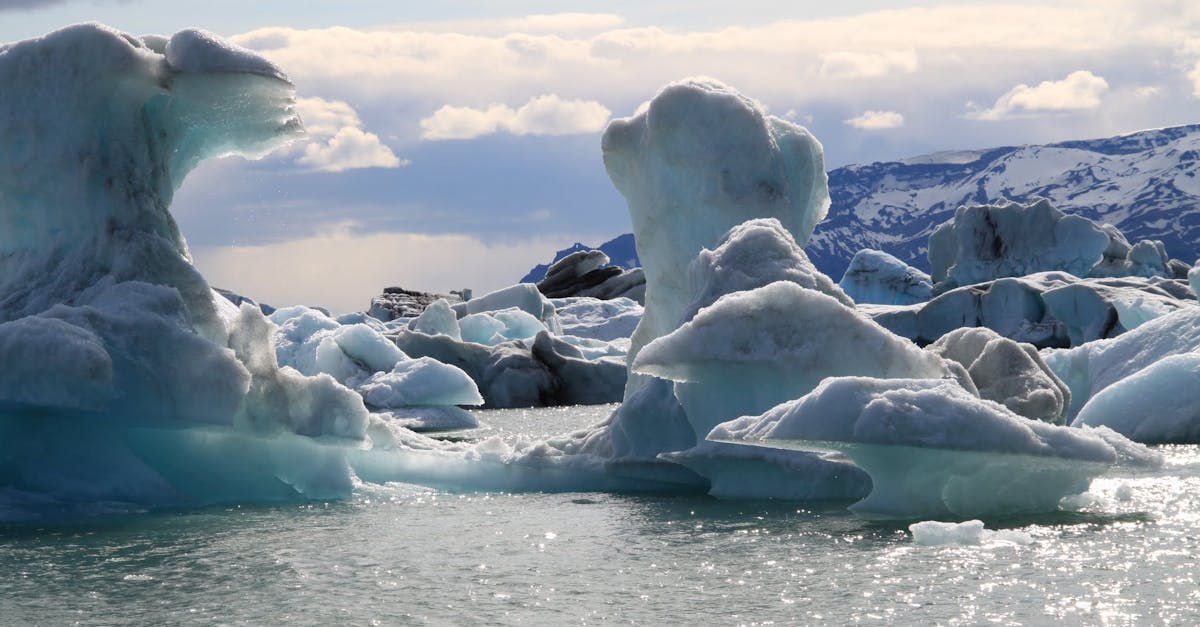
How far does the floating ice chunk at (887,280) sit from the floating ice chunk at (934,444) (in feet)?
115

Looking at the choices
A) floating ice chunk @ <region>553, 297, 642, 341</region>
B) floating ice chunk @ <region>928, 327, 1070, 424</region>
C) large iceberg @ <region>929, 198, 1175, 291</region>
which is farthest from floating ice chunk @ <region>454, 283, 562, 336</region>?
floating ice chunk @ <region>928, 327, 1070, 424</region>

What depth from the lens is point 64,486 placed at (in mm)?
11719

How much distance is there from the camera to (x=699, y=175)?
15.2 m

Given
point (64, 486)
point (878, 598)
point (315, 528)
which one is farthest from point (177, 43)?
point (878, 598)

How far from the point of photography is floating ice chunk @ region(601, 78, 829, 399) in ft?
49.6

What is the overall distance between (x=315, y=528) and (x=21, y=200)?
5.19 metres

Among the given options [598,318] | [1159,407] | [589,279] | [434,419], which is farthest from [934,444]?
[589,279]

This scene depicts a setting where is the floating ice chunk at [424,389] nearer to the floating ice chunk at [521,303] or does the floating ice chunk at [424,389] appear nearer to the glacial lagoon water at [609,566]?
the glacial lagoon water at [609,566]

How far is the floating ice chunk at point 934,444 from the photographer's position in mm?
9344

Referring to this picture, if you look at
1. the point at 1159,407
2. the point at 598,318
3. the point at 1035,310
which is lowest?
the point at 1159,407

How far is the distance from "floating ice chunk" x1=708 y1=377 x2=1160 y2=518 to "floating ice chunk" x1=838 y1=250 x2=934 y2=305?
35.2 meters

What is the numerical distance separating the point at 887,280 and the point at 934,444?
37238mm

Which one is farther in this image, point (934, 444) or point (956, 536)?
point (934, 444)

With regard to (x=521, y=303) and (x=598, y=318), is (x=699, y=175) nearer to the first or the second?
(x=521, y=303)
